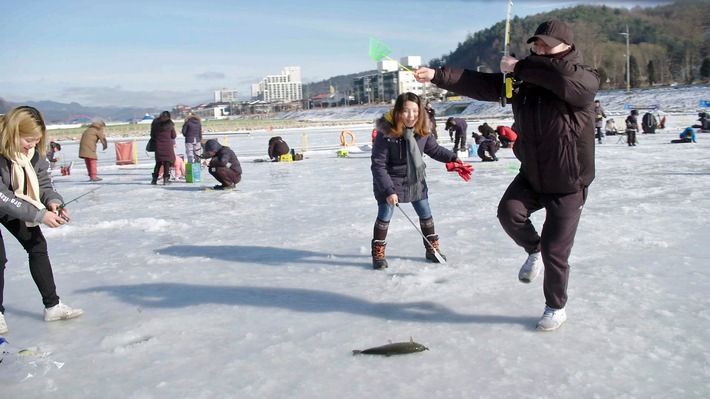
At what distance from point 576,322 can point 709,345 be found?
0.66m

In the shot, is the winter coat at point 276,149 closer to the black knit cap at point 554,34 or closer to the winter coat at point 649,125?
the winter coat at point 649,125

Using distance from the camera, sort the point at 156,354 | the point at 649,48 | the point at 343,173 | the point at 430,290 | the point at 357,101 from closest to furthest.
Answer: the point at 156,354
the point at 430,290
the point at 343,173
the point at 649,48
the point at 357,101

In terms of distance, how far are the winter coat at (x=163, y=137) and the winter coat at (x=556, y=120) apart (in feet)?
33.0

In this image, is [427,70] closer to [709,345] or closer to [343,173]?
[709,345]

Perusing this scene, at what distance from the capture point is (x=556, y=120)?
3.05 meters

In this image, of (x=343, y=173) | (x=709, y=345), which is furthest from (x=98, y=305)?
(x=343, y=173)

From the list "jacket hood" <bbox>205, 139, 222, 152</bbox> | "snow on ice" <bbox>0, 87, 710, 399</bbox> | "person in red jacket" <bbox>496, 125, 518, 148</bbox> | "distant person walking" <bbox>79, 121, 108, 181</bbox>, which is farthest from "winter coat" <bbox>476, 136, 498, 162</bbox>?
"distant person walking" <bbox>79, 121, 108, 181</bbox>

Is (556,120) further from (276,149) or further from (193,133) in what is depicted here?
(276,149)

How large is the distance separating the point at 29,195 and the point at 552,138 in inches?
122

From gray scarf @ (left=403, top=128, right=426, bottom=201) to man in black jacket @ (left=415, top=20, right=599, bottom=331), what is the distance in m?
1.27

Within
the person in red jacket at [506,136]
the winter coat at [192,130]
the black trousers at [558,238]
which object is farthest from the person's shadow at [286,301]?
the person in red jacket at [506,136]

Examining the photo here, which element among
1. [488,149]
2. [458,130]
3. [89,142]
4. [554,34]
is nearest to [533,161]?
[554,34]

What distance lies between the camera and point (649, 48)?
78000 mm

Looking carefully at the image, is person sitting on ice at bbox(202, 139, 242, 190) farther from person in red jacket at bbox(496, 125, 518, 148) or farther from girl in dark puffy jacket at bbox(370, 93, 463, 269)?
person in red jacket at bbox(496, 125, 518, 148)
